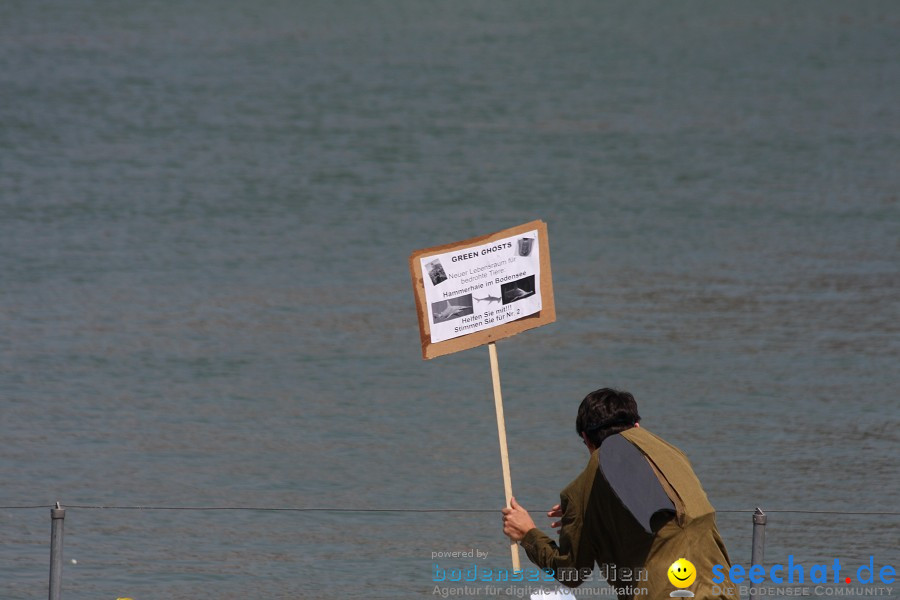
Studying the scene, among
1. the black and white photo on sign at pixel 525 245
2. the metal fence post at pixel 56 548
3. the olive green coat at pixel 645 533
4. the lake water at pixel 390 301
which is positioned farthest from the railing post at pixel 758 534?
the metal fence post at pixel 56 548

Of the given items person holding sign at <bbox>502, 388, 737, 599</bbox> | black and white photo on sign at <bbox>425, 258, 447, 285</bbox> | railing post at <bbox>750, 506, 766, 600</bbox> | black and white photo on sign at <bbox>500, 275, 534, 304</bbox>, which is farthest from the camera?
black and white photo on sign at <bbox>500, 275, 534, 304</bbox>

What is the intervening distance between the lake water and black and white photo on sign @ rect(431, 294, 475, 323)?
146 cm

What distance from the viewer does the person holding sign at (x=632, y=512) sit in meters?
4.99

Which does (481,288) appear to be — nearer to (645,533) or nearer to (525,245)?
(525,245)

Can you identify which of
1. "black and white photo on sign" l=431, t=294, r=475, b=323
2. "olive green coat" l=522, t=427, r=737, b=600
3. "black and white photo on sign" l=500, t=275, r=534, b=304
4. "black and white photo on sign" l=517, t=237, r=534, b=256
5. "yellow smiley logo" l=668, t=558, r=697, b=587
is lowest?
"yellow smiley logo" l=668, t=558, r=697, b=587

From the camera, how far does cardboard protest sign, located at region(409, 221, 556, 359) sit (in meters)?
6.36

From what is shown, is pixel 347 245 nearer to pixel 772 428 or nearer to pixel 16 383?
pixel 16 383

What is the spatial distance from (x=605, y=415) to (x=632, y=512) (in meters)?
0.36

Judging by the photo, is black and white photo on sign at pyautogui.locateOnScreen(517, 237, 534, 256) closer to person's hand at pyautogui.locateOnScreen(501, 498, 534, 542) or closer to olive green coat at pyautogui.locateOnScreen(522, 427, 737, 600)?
person's hand at pyautogui.locateOnScreen(501, 498, 534, 542)

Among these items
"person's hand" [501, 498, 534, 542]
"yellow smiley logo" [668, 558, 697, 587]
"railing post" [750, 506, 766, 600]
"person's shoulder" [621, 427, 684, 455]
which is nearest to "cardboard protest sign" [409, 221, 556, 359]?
"person's hand" [501, 498, 534, 542]

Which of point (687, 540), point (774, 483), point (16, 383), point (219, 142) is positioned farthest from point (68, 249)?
point (687, 540)

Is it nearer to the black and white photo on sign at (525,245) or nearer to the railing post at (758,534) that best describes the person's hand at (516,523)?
the railing post at (758,534)

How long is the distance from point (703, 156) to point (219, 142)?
9.78 m

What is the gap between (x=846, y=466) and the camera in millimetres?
13234
